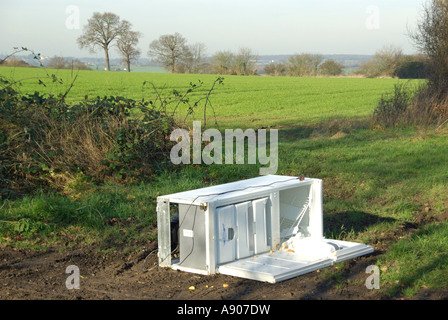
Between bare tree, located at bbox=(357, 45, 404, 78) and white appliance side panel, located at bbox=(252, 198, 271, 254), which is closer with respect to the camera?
white appliance side panel, located at bbox=(252, 198, 271, 254)

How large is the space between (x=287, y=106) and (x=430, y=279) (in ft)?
77.0

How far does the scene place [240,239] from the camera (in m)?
5.46

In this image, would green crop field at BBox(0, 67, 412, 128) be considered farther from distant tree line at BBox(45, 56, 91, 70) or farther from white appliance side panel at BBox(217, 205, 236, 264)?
white appliance side panel at BBox(217, 205, 236, 264)

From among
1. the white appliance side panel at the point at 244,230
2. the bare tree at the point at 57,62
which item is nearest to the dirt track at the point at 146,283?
the white appliance side panel at the point at 244,230

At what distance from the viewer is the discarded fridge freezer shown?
5.19m

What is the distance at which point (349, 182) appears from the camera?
371 inches

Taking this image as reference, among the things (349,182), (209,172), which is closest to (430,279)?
(349,182)

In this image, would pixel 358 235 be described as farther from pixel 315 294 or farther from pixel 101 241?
pixel 101 241

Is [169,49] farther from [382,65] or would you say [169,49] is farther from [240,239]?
[240,239]

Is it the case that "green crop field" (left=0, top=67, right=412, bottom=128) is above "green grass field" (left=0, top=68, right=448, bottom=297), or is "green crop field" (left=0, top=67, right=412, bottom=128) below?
above

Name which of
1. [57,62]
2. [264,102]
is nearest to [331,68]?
[264,102]

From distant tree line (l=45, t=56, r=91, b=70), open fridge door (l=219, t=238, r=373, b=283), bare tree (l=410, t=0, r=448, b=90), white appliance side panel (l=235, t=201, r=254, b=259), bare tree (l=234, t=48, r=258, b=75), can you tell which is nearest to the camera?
open fridge door (l=219, t=238, r=373, b=283)

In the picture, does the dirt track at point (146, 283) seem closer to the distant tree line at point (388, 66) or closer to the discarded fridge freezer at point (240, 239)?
the discarded fridge freezer at point (240, 239)

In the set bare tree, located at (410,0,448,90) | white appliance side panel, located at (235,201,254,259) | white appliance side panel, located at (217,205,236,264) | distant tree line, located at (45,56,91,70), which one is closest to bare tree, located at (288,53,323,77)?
bare tree, located at (410,0,448,90)
